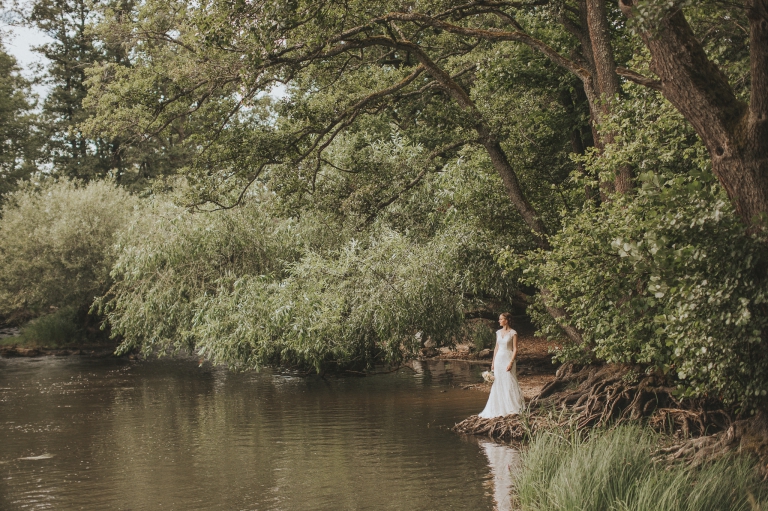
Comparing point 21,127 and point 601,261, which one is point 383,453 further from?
point 21,127

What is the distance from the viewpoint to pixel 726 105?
8328 mm

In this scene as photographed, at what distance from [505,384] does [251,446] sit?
5.12 metres

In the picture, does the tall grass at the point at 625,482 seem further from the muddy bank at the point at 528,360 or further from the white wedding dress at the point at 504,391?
the muddy bank at the point at 528,360

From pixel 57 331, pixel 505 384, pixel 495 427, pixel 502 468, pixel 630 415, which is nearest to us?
pixel 502 468

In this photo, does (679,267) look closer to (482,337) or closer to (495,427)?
(495,427)

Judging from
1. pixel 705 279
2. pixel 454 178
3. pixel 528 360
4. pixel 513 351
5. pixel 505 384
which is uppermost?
pixel 454 178

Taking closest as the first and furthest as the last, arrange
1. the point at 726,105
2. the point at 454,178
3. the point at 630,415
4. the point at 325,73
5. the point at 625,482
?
the point at 625,482 < the point at 726,105 < the point at 630,415 < the point at 325,73 < the point at 454,178

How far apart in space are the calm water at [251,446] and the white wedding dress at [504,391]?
105 centimetres

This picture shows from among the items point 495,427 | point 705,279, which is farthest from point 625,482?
point 495,427

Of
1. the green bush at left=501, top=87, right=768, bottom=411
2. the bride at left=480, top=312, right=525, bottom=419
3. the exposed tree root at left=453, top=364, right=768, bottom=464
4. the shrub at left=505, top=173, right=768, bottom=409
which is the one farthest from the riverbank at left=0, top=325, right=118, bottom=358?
the shrub at left=505, top=173, right=768, bottom=409

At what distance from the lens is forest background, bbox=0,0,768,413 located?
8.24 metres

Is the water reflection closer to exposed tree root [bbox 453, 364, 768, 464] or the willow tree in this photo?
exposed tree root [bbox 453, 364, 768, 464]

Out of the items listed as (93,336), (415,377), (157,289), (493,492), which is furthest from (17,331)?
(493,492)

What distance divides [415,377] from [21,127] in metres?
38.4
